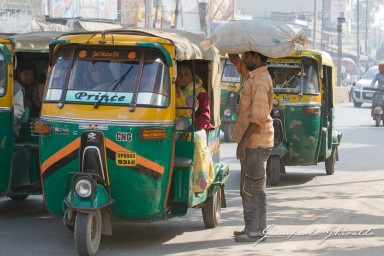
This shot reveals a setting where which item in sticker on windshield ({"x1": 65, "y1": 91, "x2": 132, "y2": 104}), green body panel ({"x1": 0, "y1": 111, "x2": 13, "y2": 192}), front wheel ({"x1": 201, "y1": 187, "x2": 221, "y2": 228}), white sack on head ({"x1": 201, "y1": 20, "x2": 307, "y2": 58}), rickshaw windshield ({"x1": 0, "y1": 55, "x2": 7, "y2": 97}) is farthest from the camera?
rickshaw windshield ({"x1": 0, "y1": 55, "x2": 7, "y2": 97})

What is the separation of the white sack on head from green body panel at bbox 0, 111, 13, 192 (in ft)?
7.48

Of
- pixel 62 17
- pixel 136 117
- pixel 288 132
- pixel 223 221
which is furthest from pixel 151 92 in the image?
pixel 62 17

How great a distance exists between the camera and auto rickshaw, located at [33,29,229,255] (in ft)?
27.6

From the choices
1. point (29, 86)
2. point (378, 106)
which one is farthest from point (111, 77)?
point (378, 106)

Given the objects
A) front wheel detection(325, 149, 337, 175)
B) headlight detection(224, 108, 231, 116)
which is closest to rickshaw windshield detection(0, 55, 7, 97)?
front wheel detection(325, 149, 337, 175)

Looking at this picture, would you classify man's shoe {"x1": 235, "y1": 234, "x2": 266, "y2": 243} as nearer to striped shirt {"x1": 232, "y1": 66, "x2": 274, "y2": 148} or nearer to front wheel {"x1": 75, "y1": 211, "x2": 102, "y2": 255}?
striped shirt {"x1": 232, "y1": 66, "x2": 274, "y2": 148}

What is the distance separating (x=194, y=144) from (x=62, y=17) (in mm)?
35520

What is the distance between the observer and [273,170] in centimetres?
1385

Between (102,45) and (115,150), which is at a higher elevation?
(102,45)

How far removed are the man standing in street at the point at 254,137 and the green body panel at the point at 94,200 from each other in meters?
1.49

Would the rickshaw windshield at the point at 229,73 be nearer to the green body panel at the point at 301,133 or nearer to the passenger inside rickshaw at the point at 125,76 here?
the green body panel at the point at 301,133

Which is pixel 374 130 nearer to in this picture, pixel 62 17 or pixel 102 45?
pixel 102 45

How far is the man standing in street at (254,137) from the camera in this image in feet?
29.4

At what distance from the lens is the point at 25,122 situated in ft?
35.5
